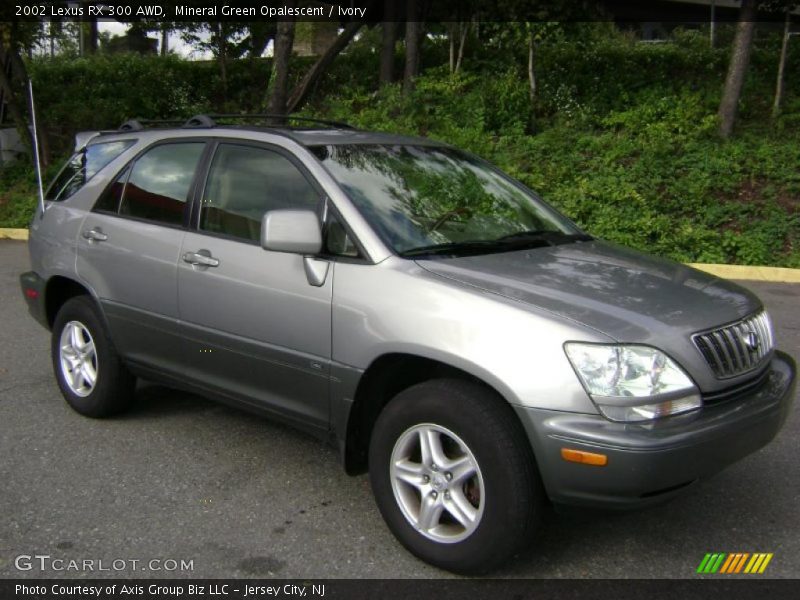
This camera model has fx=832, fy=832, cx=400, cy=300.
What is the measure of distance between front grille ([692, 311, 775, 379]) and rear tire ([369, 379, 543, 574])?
761mm

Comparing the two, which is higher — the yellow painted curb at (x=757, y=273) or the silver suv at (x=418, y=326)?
the silver suv at (x=418, y=326)

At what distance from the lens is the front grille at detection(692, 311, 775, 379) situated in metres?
3.06

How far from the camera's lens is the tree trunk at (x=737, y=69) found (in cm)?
1269

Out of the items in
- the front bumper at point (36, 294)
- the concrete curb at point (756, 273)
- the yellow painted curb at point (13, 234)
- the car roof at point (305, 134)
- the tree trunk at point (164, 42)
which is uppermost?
the tree trunk at point (164, 42)

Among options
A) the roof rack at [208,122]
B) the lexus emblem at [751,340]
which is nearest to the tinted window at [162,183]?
the roof rack at [208,122]

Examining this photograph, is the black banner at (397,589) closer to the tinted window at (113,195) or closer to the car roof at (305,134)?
the car roof at (305,134)

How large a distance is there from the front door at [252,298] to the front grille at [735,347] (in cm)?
150

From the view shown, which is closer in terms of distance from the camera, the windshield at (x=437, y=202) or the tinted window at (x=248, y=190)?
the windshield at (x=437, y=202)

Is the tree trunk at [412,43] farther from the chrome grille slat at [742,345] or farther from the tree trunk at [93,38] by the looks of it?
the chrome grille slat at [742,345]

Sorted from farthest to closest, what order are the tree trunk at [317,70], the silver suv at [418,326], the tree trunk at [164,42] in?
the tree trunk at [164,42] < the tree trunk at [317,70] < the silver suv at [418,326]

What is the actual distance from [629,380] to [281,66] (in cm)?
1152

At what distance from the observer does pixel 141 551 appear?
11.1 ft

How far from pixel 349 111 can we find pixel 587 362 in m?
13.6

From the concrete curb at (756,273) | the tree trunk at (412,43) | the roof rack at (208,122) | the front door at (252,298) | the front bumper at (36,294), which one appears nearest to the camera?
the front door at (252,298)
